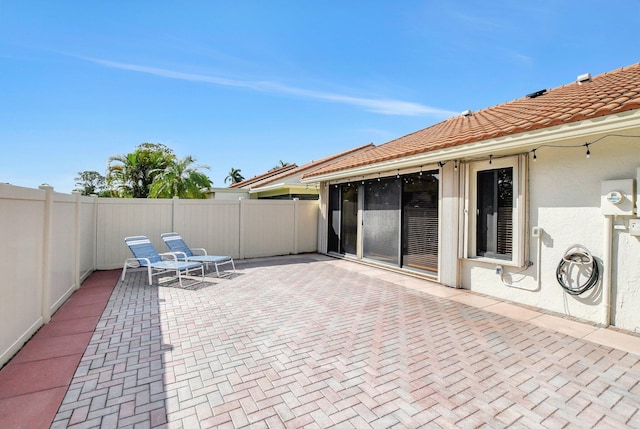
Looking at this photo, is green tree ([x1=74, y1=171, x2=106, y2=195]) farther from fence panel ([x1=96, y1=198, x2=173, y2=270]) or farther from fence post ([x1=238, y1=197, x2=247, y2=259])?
fence post ([x1=238, y1=197, x2=247, y2=259])

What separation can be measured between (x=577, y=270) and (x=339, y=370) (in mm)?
4722

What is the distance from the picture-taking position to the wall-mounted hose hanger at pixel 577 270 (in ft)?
15.9

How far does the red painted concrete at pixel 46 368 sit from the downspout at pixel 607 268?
725 centimetres

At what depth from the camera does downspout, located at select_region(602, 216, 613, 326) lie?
4.68 metres

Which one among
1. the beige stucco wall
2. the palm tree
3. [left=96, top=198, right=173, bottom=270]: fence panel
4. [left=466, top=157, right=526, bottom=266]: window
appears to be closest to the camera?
the beige stucco wall

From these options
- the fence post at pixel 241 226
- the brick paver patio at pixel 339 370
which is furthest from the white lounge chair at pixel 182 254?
the brick paver patio at pixel 339 370

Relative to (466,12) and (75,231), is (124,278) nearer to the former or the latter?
(75,231)

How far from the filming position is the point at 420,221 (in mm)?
8211

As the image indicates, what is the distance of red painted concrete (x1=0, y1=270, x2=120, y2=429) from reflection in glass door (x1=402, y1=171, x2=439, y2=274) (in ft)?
24.1

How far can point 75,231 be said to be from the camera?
6.59m

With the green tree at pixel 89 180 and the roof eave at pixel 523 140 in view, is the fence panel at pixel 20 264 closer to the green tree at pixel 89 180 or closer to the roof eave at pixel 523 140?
the roof eave at pixel 523 140

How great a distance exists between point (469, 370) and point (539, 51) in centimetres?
1152

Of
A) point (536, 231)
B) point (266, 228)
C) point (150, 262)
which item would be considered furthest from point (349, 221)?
point (150, 262)

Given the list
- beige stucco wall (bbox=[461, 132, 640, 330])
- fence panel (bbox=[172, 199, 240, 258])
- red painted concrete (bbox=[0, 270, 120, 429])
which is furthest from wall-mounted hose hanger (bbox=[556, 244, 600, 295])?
fence panel (bbox=[172, 199, 240, 258])
